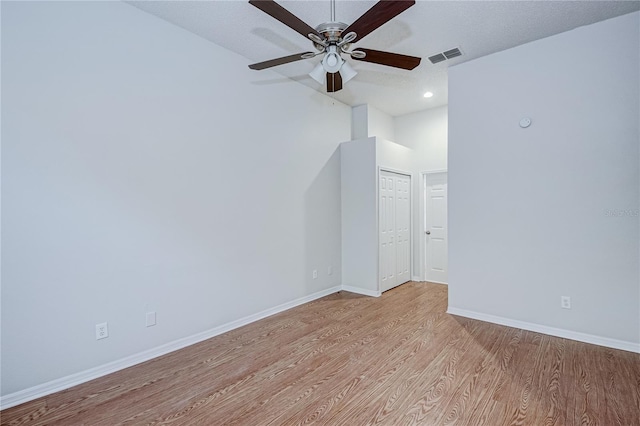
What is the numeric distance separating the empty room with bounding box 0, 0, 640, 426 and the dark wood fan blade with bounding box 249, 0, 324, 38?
0.08 ft

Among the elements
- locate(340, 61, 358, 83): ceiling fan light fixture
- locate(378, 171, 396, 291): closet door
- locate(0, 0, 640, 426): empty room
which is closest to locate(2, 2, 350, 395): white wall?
locate(0, 0, 640, 426): empty room

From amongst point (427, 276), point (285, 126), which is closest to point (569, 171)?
point (427, 276)

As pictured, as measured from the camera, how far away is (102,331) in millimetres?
2471

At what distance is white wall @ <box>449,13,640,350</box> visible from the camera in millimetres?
2824

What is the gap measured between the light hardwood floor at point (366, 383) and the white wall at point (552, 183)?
0.44 meters

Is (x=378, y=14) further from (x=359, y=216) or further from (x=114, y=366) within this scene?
(x=114, y=366)

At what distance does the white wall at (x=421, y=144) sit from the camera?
516 centimetres

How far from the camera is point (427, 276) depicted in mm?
5426

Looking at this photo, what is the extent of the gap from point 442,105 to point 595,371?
405 cm

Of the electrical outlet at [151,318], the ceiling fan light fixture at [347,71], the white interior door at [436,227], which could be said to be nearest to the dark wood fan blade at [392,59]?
the ceiling fan light fixture at [347,71]

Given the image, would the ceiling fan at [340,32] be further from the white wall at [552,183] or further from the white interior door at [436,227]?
the white interior door at [436,227]

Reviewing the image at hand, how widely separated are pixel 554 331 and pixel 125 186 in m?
4.39

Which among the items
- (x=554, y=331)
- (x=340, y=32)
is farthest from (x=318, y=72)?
(x=554, y=331)

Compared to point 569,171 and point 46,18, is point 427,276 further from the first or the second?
point 46,18
